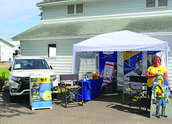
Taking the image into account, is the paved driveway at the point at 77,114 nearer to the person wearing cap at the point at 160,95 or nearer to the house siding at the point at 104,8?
the person wearing cap at the point at 160,95

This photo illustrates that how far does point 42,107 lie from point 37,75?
1.20 m

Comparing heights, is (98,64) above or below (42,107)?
above

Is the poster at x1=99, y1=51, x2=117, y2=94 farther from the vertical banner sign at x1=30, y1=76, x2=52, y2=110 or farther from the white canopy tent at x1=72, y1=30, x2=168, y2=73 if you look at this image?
the vertical banner sign at x1=30, y1=76, x2=52, y2=110

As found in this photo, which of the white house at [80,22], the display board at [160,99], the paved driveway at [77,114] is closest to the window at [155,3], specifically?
the white house at [80,22]

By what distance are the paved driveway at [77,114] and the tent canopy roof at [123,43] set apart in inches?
90.0

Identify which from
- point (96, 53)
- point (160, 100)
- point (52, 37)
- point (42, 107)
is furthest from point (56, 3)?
point (160, 100)

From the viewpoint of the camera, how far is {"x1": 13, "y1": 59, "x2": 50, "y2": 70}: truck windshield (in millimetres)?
8502

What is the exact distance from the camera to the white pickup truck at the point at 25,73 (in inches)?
288

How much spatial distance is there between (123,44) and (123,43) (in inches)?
3.8

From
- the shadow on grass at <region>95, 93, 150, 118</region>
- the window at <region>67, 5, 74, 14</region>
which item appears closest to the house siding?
the window at <region>67, 5, 74, 14</region>

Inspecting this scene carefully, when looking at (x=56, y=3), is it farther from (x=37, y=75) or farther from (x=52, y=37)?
(x=37, y=75)

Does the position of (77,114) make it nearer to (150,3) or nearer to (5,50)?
(150,3)

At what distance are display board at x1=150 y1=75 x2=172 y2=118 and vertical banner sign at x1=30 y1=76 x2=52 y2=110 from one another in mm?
3686

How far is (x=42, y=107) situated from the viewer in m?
6.89
